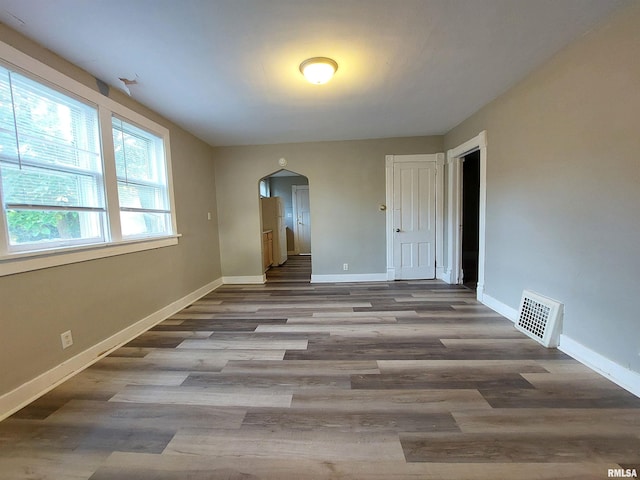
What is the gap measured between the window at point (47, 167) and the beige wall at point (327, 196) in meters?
2.34

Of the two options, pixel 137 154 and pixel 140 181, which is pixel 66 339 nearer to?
pixel 140 181

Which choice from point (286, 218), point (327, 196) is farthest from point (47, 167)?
point (286, 218)

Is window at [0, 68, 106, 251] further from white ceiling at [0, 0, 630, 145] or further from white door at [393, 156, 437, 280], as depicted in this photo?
white door at [393, 156, 437, 280]

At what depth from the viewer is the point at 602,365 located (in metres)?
1.85

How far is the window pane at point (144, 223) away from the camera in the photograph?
2680 millimetres

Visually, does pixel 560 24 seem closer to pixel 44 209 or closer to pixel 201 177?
pixel 44 209

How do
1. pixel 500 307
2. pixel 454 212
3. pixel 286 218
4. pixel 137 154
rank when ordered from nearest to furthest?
pixel 137 154
pixel 500 307
pixel 454 212
pixel 286 218

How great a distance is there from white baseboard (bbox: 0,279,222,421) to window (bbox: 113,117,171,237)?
0.98 meters

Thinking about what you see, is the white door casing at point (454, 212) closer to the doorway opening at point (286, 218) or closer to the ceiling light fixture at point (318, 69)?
the ceiling light fixture at point (318, 69)

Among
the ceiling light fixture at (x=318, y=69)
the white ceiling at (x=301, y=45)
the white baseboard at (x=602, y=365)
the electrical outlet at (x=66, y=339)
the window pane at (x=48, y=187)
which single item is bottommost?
the white baseboard at (x=602, y=365)

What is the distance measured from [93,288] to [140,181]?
126 centimetres

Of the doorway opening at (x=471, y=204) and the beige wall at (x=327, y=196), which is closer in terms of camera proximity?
the beige wall at (x=327, y=196)

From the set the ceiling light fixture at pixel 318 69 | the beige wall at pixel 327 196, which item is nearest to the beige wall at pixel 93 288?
the beige wall at pixel 327 196

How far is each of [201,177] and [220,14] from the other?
9.19ft
